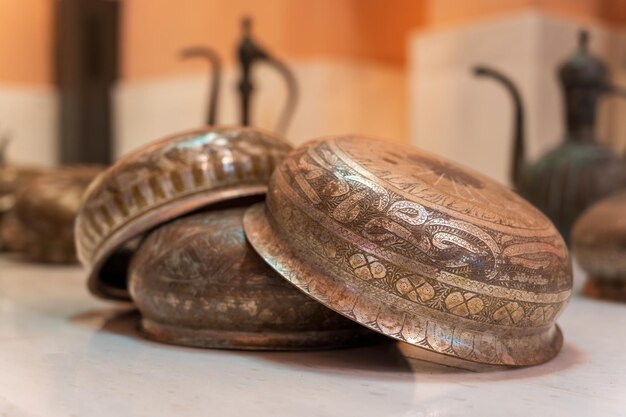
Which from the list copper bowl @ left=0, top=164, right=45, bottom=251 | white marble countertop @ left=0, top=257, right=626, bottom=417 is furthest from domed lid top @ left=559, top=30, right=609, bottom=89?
copper bowl @ left=0, top=164, right=45, bottom=251

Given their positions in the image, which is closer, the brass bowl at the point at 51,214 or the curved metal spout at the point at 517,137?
the brass bowl at the point at 51,214

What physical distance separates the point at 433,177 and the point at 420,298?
127 millimetres

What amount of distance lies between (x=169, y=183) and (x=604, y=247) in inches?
21.1

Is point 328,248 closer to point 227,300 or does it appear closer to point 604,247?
point 227,300

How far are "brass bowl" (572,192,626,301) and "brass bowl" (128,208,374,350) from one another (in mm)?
403

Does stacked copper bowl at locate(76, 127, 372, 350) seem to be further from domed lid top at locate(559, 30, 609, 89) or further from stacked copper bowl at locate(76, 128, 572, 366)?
domed lid top at locate(559, 30, 609, 89)

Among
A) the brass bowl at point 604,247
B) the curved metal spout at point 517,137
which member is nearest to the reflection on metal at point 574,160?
the curved metal spout at point 517,137

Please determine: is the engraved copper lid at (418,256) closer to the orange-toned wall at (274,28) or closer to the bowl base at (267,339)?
the bowl base at (267,339)

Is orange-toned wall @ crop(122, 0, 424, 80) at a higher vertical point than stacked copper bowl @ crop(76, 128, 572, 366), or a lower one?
higher

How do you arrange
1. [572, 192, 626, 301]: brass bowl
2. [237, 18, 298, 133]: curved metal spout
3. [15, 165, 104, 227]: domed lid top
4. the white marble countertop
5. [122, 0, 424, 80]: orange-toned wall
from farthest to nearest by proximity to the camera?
[122, 0, 424, 80]: orange-toned wall → [237, 18, 298, 133]: curved metal spout → [15, 165, 104, 227]: domed lid top → [572, 192, 626, 301]: brass bowl → the white marble countertop

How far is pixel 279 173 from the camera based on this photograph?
0.69 m

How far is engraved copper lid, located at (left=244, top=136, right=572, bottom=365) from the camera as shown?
593 millimetres

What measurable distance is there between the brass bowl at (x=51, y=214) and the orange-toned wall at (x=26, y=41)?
Answer: 51.3 inches

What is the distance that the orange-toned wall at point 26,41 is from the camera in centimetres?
251
